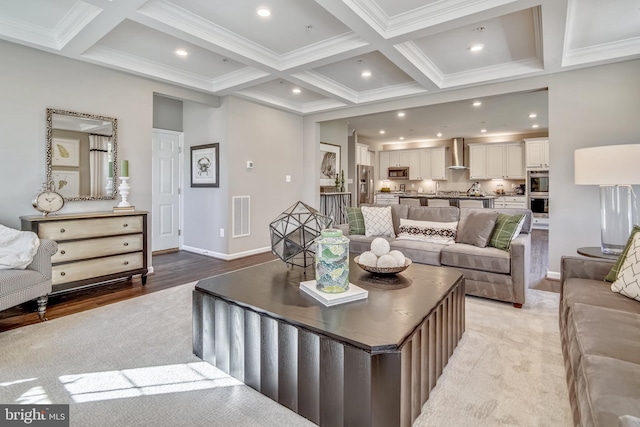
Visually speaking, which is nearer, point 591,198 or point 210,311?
point 210,311

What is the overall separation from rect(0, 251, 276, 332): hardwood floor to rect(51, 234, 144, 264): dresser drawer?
Result: 405mm

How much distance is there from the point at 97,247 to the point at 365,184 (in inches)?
299

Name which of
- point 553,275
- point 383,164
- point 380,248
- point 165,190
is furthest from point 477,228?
point 383,164

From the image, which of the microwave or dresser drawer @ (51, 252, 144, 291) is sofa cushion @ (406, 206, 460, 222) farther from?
the microwave

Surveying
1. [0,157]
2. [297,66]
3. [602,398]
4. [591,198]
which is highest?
[297,66]

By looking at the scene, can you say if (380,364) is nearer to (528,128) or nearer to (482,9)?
(482,9)

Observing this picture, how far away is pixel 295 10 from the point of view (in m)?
2.94

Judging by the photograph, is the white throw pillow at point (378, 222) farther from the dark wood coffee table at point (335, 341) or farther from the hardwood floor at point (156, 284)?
the dark wood coffee table at point (335, 341)

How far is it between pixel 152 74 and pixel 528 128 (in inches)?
340

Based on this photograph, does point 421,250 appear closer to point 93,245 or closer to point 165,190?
point 93,245

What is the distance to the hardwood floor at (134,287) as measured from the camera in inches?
115

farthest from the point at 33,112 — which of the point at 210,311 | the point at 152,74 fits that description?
the point at 210,311

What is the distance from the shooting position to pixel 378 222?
435 centimetres

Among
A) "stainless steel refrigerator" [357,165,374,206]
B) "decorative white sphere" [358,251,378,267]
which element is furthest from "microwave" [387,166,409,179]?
"decorative white sphere" [358,251,378,267]
